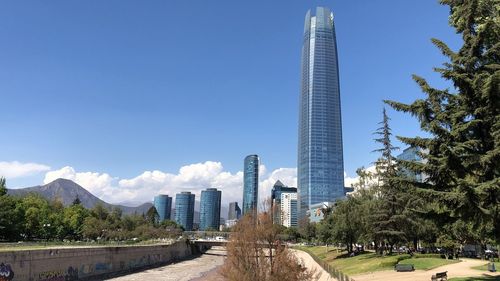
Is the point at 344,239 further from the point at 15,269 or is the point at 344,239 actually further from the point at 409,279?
the point at 15,269

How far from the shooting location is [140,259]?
283ft

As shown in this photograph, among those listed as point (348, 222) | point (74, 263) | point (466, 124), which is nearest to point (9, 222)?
point (74, 263)

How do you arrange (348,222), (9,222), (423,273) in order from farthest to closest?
(348,222) < (9,222) < (423,273)

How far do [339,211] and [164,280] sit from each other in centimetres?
3698

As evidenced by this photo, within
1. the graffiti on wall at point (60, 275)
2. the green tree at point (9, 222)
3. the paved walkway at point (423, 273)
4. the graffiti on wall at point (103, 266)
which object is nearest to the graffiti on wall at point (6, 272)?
the graffiti on wall at point (60, 275)

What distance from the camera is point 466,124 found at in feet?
78.5

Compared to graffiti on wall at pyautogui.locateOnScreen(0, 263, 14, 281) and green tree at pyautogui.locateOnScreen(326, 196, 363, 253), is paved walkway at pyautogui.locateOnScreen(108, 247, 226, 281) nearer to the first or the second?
graffiti on wall at pyautogui.locateOnScreen(0, 263, 14, 281)

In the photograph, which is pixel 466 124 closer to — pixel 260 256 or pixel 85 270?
pixel 260 256

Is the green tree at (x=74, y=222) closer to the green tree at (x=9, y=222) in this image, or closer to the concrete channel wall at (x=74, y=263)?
the concrete channel wall at (x=74, y=263)

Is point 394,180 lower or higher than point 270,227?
higher

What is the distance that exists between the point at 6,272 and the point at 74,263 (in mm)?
15637

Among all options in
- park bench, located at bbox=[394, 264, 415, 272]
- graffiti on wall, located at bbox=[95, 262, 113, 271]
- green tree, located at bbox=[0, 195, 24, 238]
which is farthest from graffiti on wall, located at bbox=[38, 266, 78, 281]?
park bench, located at bbox=[394, 264, 415, 272]

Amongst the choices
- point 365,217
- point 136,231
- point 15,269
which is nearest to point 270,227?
point 15,269

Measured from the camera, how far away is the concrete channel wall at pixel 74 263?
40.3 metres
